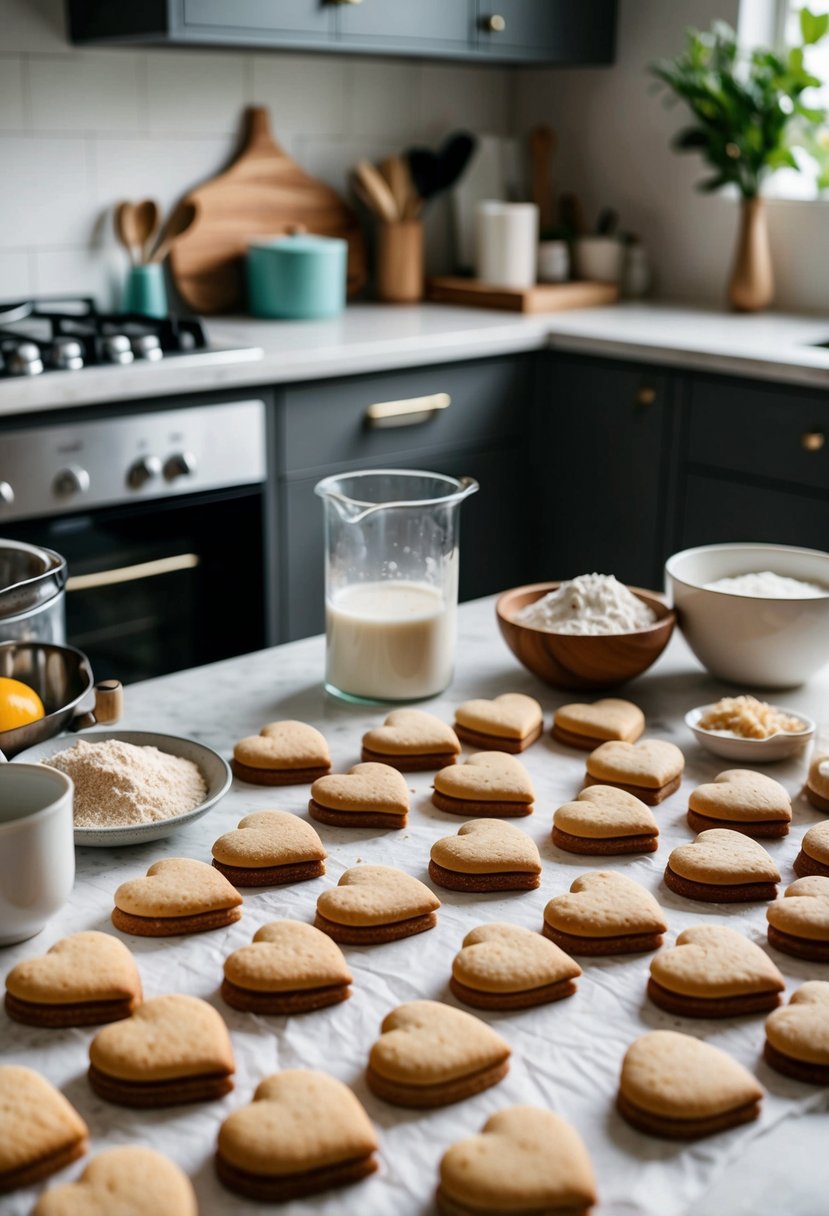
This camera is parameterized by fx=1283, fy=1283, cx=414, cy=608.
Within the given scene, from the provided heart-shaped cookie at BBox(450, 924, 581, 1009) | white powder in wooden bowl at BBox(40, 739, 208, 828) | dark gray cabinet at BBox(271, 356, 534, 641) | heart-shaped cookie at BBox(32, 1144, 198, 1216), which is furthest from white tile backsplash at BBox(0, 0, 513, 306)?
heart-shaped cookie at BBox(32, 1144, 198, 1216)

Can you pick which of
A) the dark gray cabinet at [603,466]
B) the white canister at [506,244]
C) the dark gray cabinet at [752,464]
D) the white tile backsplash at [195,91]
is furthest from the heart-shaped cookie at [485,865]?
the white canister at [506,244]

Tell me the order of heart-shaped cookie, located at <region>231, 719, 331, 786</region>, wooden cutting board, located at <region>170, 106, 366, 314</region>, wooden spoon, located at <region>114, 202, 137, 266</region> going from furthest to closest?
wooden cutting board, located at <region>170, 106, 366, 314</region> < wooden spoon, located at <region>114, 202, 137, 266</region> < heart-shaped cookie, located at <region>231, 719, 331, 786</region>

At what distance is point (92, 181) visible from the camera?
2834 millimetres

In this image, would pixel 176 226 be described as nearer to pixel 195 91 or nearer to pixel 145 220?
pixel 145 220

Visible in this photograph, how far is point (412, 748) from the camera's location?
113cm

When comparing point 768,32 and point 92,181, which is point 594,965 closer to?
point 92,181

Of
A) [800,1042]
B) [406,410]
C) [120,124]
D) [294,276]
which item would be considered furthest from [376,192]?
[800,1042]

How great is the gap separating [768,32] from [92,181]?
1722mm

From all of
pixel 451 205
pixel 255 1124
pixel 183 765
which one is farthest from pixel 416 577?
pixel 451 205

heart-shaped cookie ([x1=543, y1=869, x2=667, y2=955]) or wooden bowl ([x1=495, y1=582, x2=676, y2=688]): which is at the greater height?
wooden bowl ([x1=495, y1=582, x2=676, y2=688])

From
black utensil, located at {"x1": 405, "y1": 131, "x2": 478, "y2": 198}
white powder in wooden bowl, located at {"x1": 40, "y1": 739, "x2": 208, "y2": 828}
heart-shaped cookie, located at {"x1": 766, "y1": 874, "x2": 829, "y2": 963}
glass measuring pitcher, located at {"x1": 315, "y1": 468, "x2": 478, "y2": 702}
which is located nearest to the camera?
heart-shaped cookie, located at {"x1": 766, "y1": 874, "x2": 829, "y2": 963}

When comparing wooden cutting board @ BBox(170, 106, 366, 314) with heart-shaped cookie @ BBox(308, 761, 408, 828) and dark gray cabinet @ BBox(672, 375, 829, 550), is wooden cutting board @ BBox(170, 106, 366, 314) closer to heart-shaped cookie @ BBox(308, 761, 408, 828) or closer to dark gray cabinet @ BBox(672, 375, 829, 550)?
dark gray cabinet @ BBox(672, 375, 829, 550)

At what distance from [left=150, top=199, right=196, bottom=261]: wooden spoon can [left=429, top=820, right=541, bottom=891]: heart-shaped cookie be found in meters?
2.28

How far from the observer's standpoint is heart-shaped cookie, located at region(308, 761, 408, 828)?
1023 millimetres
